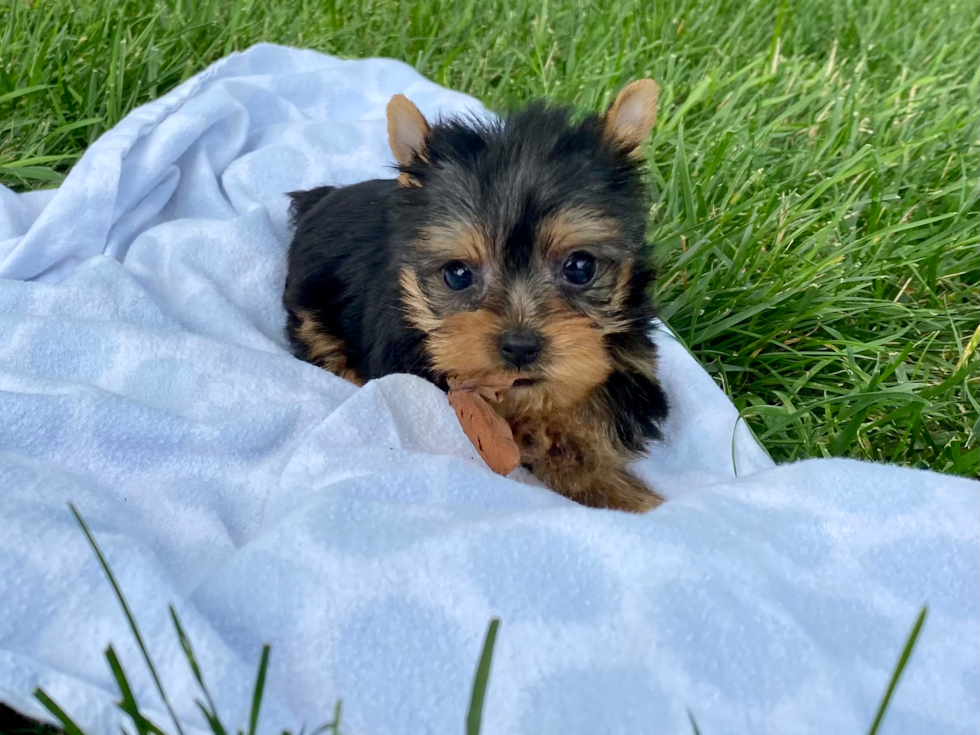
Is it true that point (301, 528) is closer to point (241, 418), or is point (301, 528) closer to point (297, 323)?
point (241, 418)

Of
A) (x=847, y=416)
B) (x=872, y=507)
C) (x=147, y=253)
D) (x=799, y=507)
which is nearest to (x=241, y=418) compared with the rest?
(x=147, y=253)

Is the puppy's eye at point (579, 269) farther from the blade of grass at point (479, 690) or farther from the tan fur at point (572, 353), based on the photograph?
the blade of grass at point (479, 690)

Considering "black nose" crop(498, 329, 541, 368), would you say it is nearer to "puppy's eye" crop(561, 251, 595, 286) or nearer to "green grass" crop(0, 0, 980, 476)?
"puppy's eye" crop(561, 251, 595, 286)

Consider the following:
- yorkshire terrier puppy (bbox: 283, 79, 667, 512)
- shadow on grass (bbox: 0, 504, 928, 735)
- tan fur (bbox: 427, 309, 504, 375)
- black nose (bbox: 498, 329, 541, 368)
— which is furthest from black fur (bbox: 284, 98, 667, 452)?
shadow on grass (bbox: 0, 504, 928, 735)

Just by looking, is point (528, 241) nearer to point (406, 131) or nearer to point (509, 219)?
point (509, 219)

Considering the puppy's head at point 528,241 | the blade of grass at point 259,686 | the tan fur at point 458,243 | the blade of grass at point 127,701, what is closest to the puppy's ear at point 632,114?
the puppy's head at point 528,241

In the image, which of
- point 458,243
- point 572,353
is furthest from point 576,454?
point 458,243

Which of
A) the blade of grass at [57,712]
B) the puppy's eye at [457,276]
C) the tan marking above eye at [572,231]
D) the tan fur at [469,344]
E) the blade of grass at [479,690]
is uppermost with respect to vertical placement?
the tan marking above eye at [572,231]
